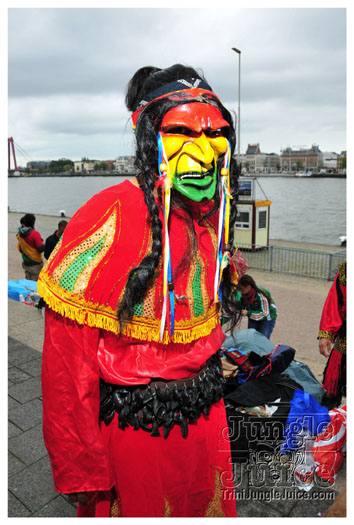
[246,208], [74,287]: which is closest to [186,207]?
[74,287]

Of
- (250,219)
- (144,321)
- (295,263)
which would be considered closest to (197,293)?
(144,321)

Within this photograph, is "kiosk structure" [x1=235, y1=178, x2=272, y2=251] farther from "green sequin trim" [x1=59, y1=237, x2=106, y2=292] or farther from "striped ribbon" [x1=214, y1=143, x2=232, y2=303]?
"green sequin trim" [x1=59, y1=237, x2=106, y2=292]

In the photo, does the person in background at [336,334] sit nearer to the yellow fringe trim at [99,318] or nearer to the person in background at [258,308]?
the person in background at [258,308]

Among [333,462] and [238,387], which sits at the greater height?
[238,387]

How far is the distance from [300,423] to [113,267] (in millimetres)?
2296

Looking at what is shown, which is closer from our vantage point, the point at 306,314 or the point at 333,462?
the point at 333,462

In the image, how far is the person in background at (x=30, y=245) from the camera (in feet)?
22.6

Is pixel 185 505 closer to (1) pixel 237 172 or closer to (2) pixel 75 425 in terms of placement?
(2) pixel 75 425

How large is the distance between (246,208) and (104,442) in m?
11.1

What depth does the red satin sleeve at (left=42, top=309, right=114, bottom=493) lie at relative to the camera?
144 centimetres

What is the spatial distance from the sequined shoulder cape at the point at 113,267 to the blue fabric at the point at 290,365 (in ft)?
6.95

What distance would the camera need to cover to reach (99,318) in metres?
1.44

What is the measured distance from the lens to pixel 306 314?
22.6 ft

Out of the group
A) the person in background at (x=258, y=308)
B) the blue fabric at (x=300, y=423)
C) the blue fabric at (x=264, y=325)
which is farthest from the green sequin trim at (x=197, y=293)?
the blue fabric at (x=264, y=325)
